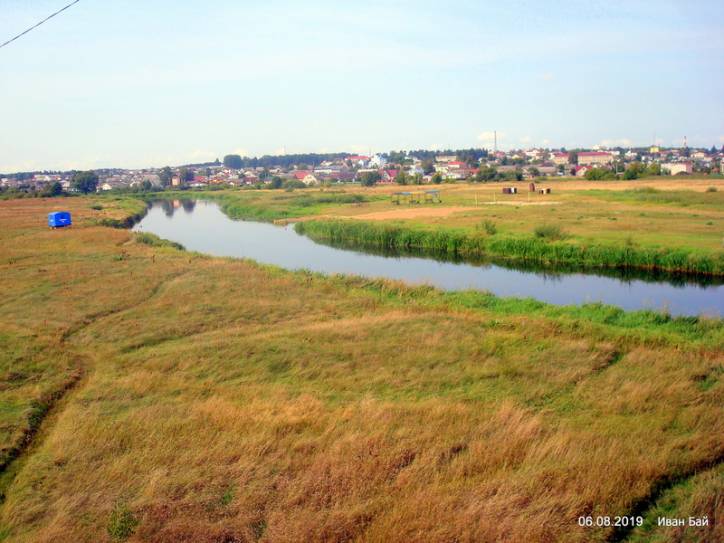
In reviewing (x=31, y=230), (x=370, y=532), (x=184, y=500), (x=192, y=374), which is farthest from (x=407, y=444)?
(x=31, y=230)

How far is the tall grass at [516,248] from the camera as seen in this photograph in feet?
68.7

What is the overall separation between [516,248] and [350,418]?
19615 millimetres

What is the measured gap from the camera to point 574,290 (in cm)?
1891

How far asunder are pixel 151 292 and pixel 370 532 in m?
12.9

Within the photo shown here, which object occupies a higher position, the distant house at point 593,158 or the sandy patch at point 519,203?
the distant house at point 593,158

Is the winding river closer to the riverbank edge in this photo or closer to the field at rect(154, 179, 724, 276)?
the riverbank edge

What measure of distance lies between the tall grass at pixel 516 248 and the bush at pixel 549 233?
7 cm

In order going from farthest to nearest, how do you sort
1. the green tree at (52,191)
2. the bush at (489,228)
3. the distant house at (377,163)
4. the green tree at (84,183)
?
1. the distant house at (377,163)
2. the green tree at (84,183)
3. the green tree at (52,191)
4. the bush at (489,228)

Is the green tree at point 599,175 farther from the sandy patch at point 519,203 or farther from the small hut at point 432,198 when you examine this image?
the sandy patch at point 519,203

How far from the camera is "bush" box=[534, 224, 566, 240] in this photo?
2598cm

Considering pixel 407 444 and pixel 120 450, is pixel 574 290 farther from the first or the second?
pixel 120 450

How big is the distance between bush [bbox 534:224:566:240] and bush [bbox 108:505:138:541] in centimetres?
2297

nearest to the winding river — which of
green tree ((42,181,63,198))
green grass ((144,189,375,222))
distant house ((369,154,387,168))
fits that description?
green grass ((144,189,375,222))

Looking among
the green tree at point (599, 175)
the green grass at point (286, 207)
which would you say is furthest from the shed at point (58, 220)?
the green tree at point (599, 175)
